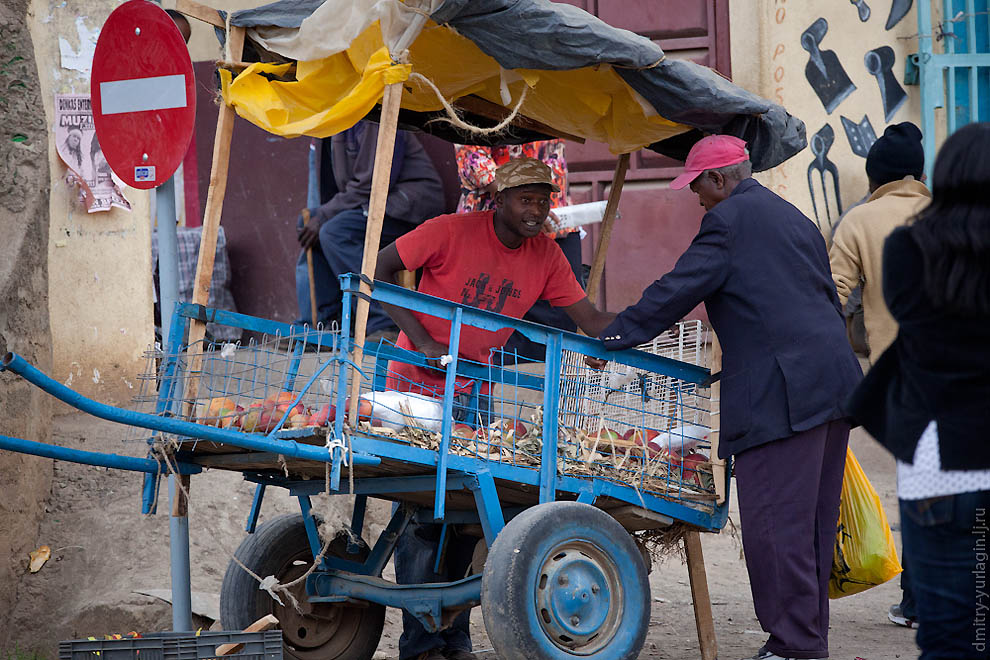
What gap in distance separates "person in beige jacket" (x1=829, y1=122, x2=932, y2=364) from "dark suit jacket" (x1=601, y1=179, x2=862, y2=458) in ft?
2.86

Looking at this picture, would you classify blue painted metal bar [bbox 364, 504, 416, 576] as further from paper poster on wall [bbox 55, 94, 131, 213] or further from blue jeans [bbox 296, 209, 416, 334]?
paper poster on wall [bbox 55, 94, 131, 213]

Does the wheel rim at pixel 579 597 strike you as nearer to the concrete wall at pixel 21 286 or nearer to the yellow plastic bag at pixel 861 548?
the yellow plastic bag at pixel 861 548

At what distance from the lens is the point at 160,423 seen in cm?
367

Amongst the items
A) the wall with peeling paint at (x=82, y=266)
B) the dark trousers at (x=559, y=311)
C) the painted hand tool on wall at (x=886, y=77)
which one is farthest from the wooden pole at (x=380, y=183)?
the painted hand tool on wall at (x=886, y=77)

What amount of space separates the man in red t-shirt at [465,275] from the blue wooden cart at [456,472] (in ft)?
0.48

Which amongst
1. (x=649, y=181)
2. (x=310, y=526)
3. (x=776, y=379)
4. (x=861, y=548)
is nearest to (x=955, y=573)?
(x=776, y=379)

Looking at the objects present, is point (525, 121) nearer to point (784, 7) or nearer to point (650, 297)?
point (650, 297)

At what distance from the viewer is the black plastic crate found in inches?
160

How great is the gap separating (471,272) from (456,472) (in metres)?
1.25

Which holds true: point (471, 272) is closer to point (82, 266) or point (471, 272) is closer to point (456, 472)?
point (456, 472)

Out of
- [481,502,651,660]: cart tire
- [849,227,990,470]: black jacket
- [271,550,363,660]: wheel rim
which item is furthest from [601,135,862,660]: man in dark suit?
[271,550,363,660]: wheel rim

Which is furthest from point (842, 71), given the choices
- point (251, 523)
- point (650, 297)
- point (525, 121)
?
point (251, 523)

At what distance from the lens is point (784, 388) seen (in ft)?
15.0

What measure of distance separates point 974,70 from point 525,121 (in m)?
4.03
